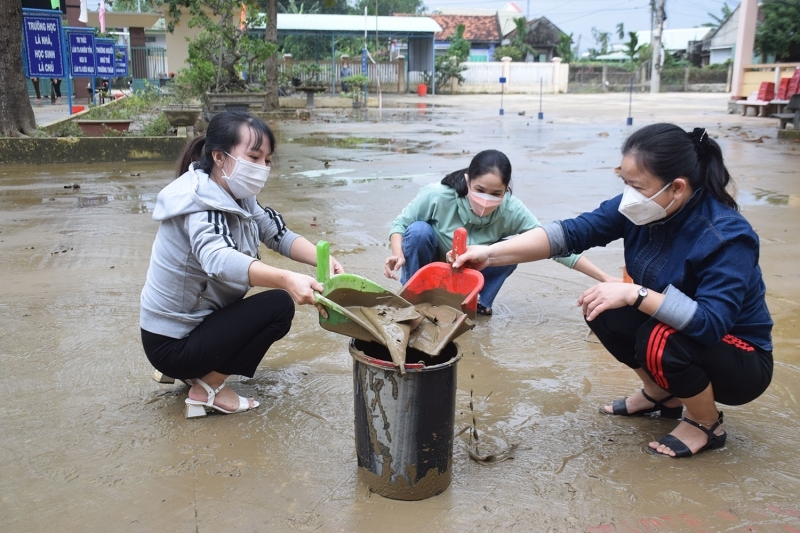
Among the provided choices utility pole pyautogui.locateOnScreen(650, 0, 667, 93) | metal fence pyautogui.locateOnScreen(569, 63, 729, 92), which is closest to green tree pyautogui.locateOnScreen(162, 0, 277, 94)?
metal fence pyautogui.locateOnScreen(569, 63, 729, 92)

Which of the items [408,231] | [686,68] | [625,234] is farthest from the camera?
[686,68]

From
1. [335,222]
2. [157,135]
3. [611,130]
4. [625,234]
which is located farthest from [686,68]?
[625,234]

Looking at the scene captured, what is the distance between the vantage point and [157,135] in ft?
36.5

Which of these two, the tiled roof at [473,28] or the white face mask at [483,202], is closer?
the white face mask at [483,202]

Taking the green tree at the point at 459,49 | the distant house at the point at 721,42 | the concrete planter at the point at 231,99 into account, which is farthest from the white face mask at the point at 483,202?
the distant house at the point at 721,42

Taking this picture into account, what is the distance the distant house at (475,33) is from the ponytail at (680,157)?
2006 inches

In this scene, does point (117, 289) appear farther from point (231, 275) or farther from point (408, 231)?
point (231, 275)

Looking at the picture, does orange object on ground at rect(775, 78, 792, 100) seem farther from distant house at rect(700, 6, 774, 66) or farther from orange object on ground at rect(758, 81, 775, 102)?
distant house at rect(700, 6, 774, 66)

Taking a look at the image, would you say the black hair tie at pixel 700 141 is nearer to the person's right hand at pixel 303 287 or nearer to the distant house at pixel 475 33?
the person's right hand at pixel 303 287

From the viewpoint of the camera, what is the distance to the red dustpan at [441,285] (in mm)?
2795

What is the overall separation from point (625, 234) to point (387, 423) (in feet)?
4.17

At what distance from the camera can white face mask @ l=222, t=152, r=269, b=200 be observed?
275 cm

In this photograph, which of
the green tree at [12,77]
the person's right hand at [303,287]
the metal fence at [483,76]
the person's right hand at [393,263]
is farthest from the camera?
the metal fence at [483,76]

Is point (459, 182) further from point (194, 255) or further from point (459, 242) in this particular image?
point (194, 255)
